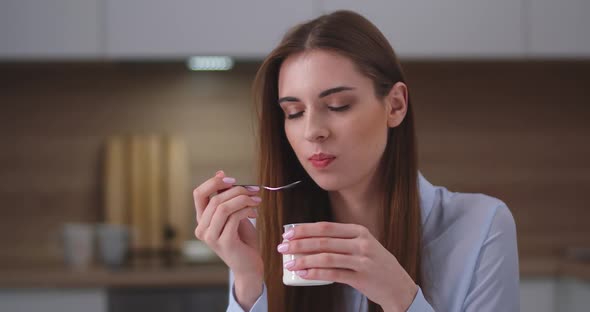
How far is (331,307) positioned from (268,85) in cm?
42

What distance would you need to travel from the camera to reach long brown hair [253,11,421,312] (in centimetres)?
128

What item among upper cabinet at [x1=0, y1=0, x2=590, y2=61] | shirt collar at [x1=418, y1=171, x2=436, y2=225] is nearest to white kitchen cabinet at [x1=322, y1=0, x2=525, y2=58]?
upper cabinet at [x1=0, y1=0, x2=590, y2=61]

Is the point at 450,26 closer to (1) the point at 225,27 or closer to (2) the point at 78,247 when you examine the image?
(1) the point at 225,27

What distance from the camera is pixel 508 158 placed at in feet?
10.9

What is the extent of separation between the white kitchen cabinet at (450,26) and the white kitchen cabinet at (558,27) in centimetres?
6

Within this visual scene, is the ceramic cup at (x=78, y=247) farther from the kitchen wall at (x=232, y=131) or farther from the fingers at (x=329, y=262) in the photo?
the fingers at (x=329, y=262)

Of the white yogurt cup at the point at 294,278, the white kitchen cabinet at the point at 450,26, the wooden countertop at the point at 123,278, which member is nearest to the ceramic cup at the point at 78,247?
the wooden countertop at the point at 123,278

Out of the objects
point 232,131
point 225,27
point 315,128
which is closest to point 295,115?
point 315,128

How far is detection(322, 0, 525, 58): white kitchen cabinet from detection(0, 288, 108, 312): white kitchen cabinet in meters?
1.44

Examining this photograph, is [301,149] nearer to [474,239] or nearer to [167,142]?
[474,239]

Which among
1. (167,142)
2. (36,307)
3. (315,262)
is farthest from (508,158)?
(315,262)

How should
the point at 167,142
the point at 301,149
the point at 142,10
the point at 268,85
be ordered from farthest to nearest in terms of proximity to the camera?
the point at 167,142
the point at 142,10
the point at 268,85
the point at 301,149

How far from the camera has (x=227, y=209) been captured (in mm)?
1183

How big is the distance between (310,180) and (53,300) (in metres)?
1.62
